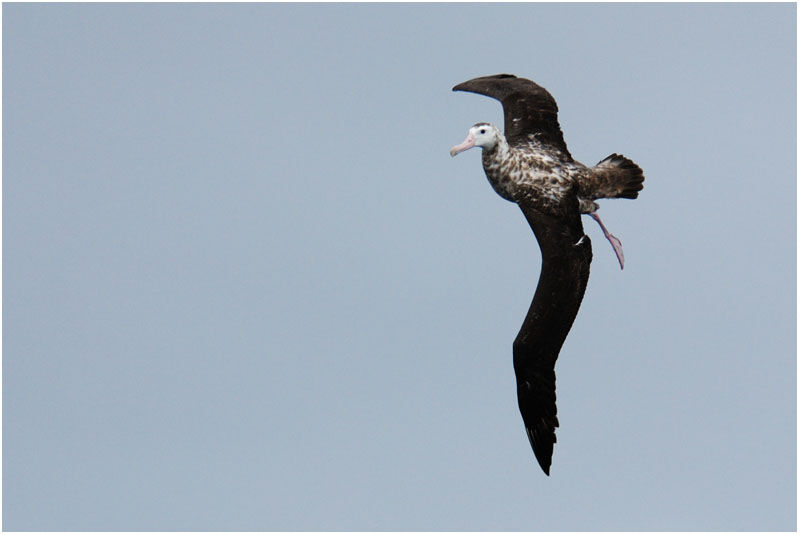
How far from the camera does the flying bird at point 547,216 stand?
78.0 ft

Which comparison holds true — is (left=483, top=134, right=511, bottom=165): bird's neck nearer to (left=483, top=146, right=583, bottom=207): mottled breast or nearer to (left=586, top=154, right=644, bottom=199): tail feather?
(left=483, top=146, right=583, bottom=207): mottled breast

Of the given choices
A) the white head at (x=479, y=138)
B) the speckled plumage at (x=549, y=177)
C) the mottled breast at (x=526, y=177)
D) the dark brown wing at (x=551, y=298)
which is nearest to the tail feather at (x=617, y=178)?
the speckled plumage at (x=549, y=177)

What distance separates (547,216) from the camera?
78.7 feet

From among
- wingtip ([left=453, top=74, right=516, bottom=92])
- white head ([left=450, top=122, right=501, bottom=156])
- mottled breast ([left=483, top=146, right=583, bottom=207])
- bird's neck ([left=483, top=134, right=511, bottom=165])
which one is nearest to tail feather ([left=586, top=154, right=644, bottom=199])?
mottled breast ([left=483, top=146, right=583, bottom=207])

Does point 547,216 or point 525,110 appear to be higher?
point 525,110

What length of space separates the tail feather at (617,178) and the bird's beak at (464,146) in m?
1.86

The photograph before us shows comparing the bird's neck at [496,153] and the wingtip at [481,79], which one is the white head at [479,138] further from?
the wingtip at [481,79]

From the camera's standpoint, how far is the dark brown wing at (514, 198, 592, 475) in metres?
23.7

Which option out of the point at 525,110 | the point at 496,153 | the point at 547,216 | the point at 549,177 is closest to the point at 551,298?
the point at 547,216

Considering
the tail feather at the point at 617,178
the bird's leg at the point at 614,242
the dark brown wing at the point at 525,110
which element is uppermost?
the dark brown wing at the point at 525,110

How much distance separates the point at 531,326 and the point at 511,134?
3212 millimetres

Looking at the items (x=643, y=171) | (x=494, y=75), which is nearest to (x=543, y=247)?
(x=643, y=171)

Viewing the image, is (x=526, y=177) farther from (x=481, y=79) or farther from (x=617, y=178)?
(x=481, y=79)

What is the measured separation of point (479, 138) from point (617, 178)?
225 centimetres
